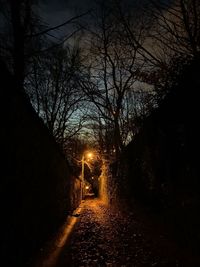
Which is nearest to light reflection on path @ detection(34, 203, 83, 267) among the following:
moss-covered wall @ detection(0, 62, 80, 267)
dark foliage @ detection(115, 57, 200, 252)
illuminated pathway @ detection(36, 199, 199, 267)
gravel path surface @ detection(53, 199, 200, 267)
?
illuminated pathway @ detection(36, 199, 199, 267)

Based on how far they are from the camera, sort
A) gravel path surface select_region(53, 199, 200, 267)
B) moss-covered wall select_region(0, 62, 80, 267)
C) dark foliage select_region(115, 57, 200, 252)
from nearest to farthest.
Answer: moss-covered wall select_region(0, 62, 80, 267)
gravel path surface select_region(53, 199, 200, 267)
dark foliage select_region(115, 57, 200, 252)

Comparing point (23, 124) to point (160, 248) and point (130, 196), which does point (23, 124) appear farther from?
point (130, 196)

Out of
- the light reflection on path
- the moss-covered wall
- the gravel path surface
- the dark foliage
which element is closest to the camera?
the moss-covered wall

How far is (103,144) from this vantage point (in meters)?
26.7

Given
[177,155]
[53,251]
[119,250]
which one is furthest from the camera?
[177,155]

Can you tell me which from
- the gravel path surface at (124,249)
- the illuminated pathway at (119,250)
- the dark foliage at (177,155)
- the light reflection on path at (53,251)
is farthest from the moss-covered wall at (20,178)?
the dark foliage at (177,155)

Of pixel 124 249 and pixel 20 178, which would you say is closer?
pixel 20 178

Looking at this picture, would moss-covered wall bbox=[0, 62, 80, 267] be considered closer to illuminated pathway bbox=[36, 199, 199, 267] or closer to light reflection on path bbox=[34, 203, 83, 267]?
light reflection on path bbox=[34, 203, 83, 267]

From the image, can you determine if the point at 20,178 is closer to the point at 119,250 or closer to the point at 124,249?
the point at 119,250

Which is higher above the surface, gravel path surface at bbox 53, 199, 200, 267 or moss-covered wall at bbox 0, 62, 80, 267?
moss-covered wall at bbox 0, 62, 80, 267

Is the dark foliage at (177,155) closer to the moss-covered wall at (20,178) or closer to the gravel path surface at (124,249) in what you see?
the gravel path surface at (124,249)

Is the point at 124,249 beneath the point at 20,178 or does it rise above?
beneath

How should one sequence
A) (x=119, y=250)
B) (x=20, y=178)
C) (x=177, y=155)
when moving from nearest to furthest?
1. (x=20, y=178)
2. (x=119, y=250)
3. (x=177, y=155)

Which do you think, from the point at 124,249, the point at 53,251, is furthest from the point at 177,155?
the point at 53,251
